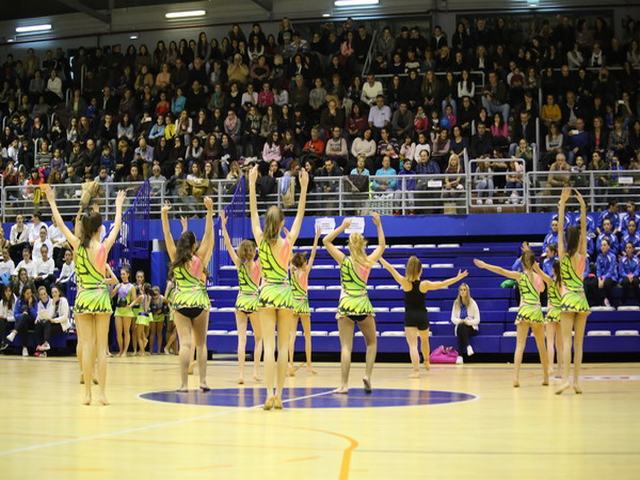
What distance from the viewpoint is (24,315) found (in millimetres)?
21375

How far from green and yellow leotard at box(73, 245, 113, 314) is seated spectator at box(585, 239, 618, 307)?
37.5 ft

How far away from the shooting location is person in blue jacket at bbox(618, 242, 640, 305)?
19453 millimetres

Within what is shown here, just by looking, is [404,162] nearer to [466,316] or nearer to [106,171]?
[466,316]

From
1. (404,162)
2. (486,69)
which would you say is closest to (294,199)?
(404,162)

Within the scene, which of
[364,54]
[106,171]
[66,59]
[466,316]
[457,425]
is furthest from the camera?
[66,59]

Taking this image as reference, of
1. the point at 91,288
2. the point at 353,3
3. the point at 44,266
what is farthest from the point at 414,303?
the point at 353,3

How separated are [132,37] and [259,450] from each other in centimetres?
2654

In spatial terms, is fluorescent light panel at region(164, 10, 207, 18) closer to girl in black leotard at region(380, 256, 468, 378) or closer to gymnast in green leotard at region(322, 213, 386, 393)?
girl in black leotard at region(380, 256, 468, 378)

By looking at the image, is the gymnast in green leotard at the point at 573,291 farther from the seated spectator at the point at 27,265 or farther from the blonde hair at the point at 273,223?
the seated spectator at the point at 27,265

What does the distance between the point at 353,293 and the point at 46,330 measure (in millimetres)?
10891

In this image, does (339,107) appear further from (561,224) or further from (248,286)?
(561,224)

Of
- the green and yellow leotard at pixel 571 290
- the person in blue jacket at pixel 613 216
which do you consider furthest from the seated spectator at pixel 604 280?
the green and yellow leotard at pixel 571 290

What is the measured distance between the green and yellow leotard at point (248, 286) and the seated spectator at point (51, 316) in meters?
7.76

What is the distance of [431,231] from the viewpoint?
72.0 ft
